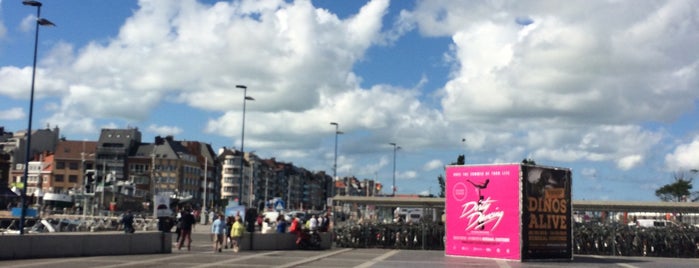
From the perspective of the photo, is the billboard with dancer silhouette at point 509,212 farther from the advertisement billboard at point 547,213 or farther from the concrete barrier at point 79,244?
the concrete barrier at point 79,244

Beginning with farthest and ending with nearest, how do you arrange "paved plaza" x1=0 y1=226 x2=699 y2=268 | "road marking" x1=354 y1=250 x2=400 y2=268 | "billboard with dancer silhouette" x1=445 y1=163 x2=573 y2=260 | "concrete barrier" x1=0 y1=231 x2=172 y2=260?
"billboard with dancer silhouette" x1=445 y1=163 x2=573 y2=260
"road marking" x1=354 y1=250 x2=400 y2=268
"concrete barrier" x1=0 y1=231 x2=172 y2=260
"paved plaza" x1=0 y1=226 x2=699 y2=268

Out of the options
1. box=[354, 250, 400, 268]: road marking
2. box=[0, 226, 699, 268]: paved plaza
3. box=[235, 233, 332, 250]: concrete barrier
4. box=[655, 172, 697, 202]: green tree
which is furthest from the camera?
box=[655, 172, 697, 202]: green tree

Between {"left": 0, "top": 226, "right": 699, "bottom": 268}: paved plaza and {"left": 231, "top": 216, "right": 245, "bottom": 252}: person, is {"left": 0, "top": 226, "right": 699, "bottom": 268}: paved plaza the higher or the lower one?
the lower one

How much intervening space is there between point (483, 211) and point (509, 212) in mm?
1081

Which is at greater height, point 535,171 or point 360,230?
point 535,171

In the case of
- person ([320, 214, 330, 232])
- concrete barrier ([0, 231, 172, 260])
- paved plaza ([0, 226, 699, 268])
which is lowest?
paved plaza ([0, 226, 699, 268])

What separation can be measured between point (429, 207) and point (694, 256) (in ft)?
41.1

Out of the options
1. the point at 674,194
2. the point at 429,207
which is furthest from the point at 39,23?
the point at 674,194

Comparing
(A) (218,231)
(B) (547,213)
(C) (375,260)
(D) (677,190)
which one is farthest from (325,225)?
(D) (677,190)

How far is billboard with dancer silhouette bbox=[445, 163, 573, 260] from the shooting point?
26766 millimetres

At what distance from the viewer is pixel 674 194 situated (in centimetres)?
9238

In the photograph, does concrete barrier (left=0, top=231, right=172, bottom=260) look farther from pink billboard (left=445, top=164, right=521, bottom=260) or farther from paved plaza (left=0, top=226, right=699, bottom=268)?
pink billboard (left=445, top=164, right=521, bottom=260)

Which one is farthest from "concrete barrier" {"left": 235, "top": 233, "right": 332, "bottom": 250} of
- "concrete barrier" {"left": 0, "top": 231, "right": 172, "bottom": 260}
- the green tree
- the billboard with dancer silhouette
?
the green tree

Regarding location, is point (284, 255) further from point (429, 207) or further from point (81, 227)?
point (81, 227)
